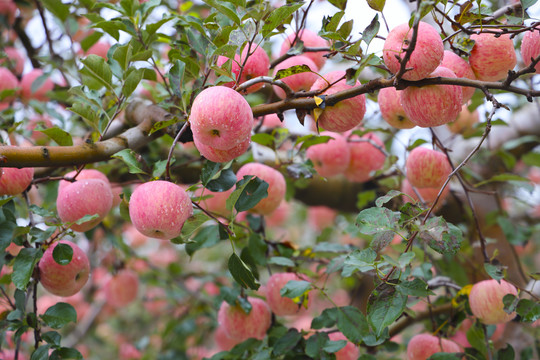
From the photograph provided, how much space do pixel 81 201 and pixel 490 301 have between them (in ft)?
2.67

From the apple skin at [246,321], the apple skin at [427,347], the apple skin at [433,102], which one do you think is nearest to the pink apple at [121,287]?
the apple skin at [246,321]

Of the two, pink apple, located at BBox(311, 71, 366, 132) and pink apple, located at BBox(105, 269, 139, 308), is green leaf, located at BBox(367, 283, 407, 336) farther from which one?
pink apple, located at BBox(105, 269, 139, 308)

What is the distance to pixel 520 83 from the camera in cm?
151

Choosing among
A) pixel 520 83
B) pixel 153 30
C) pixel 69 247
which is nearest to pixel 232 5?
pixel 153 30

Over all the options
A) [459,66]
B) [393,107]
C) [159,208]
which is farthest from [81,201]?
[459,66]

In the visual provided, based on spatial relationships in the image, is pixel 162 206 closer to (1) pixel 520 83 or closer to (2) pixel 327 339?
(2) pixel 327 339

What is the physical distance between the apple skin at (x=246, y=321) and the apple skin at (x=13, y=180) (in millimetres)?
533

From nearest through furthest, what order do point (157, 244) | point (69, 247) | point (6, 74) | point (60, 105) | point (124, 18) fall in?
point (69, 247) < point (124, 18) < point (6, 74) < point (60, 105) < point (157, 244)

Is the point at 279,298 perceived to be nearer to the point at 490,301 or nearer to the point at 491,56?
the point at 490,301

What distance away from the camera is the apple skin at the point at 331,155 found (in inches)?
48.8

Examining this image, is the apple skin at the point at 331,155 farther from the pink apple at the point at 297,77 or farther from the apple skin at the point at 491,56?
the apple skin at the point at 491,56

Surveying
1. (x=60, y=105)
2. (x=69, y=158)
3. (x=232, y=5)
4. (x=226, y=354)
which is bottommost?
(x=226, y=354)

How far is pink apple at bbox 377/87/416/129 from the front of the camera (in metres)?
0.84

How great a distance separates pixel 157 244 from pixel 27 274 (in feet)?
7.32
